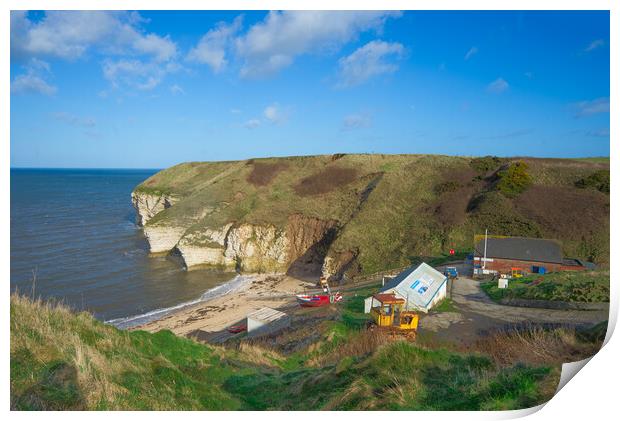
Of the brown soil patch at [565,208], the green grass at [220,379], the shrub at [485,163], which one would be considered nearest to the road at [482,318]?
the green grass at [220,379]

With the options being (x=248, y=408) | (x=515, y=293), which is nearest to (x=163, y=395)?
(x=248, y=408)

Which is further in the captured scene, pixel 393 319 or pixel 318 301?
pixel 318 301

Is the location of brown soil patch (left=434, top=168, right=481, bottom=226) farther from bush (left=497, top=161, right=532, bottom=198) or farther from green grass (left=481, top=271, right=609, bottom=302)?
green grass (left=481, top=271, right=609, bottom=302)

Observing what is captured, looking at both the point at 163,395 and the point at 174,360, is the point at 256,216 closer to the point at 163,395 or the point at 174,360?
the point at 174,360

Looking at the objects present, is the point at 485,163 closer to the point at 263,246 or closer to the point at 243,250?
the point at 263,246

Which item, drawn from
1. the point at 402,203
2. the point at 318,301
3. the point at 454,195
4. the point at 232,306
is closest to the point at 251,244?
the point at 232,306
